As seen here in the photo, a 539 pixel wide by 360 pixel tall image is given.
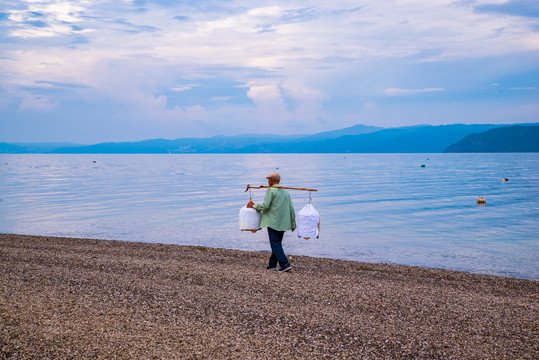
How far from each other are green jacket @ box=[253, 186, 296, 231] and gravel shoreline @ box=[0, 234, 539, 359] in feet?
3.72

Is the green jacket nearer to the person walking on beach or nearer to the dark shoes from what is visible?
the person walking on beach

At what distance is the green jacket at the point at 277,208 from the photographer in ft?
34.6

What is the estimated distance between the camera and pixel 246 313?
7605 millimetres

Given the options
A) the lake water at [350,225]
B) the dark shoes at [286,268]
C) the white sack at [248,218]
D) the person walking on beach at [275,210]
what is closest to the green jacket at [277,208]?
Answer: the person walking on beach at [275,210]

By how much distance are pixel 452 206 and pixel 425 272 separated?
22471mm

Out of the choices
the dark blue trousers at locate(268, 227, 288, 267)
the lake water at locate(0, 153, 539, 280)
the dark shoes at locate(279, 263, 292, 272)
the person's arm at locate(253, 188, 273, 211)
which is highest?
the person's arm at locate(253, 188, 273, 211)

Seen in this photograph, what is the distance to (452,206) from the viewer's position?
3388 cm

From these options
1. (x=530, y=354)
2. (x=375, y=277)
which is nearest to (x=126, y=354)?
(x=530, y=354)

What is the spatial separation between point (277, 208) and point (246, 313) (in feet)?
11.1

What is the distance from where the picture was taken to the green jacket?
1055 cm

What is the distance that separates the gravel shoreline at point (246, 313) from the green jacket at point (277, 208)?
1133 mm

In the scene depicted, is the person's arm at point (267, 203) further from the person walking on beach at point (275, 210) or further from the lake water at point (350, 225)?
the lake water at point (350, 225)

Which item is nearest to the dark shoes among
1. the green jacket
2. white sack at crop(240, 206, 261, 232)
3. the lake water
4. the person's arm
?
the green jacket

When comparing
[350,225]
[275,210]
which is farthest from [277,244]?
[350,225]
